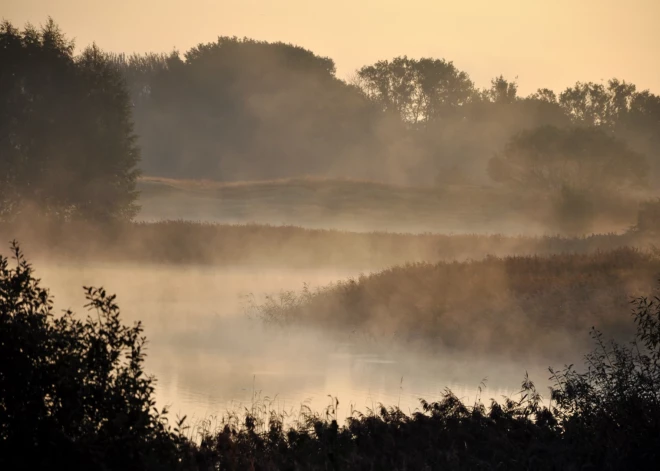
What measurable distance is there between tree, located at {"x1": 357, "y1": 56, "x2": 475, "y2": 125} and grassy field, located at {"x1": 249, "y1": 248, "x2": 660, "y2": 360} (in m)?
68.8

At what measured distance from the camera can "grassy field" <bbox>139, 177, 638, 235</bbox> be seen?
58.5 meters

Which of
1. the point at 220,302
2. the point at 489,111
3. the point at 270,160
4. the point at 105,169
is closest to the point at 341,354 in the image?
the point at 220,302

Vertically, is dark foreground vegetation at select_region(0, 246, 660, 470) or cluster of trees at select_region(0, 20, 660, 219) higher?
cluster of trees at select_region(0, 20, 660, 219)

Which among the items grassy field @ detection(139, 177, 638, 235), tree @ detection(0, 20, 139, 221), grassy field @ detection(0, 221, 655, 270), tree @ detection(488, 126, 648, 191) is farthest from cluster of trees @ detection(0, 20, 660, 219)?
grassy field @ detection(0, 221, 655, 270)

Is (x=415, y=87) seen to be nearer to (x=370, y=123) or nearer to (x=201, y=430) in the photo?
(x=370, y=123)

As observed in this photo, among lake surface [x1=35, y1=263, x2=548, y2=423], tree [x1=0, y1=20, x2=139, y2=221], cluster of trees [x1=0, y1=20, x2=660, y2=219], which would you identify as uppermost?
cluster of trees [x1=0, y1=20, x2=660, y2=219]

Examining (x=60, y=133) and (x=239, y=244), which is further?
(x=60, y=133)

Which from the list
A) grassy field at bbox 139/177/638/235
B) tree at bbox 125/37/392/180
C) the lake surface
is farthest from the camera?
tree at bbox 125/37/392/180

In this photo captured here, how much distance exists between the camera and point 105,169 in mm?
46062

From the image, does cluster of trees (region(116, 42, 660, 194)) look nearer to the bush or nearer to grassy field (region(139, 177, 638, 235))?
grassy field (region(139, 177, 638, 235))

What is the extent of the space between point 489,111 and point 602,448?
88560mm

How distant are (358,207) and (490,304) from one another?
1518 inches

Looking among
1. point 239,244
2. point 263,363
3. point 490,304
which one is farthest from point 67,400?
point 239,244

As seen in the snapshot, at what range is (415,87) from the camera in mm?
97938
